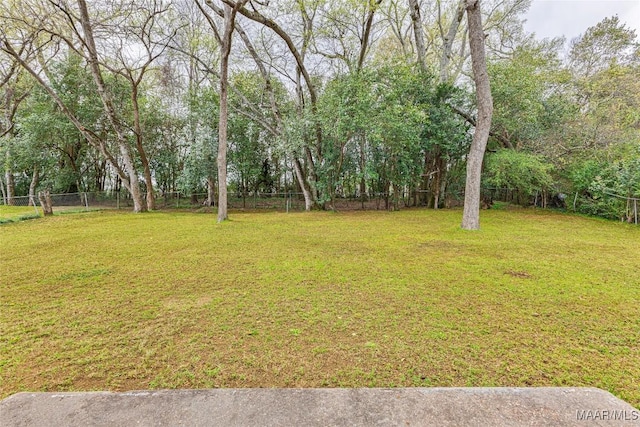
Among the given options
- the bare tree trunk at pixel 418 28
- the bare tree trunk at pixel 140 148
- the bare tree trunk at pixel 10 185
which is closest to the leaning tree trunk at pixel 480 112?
the bare tree trunk at pixel 418 28

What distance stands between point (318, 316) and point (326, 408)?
1201 mm

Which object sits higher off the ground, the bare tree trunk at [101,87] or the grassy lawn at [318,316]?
the bare tree trunk at [101,87]

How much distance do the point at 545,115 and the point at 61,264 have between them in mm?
13213

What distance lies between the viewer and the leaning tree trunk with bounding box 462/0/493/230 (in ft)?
20.1

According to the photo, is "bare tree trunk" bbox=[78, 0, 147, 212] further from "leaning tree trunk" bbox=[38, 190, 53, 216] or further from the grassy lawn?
the grassy lawn

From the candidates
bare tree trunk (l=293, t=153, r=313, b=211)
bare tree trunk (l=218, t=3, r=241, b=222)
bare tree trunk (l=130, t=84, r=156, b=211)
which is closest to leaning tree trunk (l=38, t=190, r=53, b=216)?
bare tree trunk (l=130, t=84, r=156, b=211)

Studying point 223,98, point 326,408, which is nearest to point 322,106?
point 223,98

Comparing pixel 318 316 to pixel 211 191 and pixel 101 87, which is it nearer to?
pixel 101 87

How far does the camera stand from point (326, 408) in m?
1.21

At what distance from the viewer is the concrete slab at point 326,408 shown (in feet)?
3.75

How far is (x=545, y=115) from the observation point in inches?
382

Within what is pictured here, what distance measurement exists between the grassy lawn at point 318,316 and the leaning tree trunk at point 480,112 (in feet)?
5.60

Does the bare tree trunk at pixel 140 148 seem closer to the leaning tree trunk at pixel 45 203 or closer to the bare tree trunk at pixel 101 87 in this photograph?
the bare tree trunk at pixel 101 87

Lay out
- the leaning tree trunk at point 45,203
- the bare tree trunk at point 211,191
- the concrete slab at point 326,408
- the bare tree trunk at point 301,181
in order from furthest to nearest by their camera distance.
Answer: the bare tree trunk at point 211,191 < the bare tree trunk at point 301,181 < the leaning tree trunk at point 45,203 < the concrete slab at point 326,408
